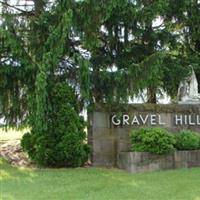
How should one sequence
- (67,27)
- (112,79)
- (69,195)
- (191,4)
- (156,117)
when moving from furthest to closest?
(191,4)
(156,117)
(112,79)
(67,27)
(69,195)

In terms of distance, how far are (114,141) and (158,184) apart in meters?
2.92

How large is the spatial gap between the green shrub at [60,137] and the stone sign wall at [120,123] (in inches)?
20.5

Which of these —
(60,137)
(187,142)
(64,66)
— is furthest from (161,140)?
(64,66)

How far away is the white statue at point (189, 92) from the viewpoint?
13180mm

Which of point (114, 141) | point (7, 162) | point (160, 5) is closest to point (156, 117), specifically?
point (114, 141)

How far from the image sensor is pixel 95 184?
Result: 905 cm

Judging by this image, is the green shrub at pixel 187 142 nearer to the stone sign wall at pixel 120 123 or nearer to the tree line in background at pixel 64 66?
the stone sign wall at pixel 120 123

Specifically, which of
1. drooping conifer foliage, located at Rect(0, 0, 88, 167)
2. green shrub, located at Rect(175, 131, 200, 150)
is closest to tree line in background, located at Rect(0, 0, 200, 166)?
drooping conifer foliage, located at Rect(0, 0, 88, 167)

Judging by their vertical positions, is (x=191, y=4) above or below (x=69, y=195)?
above

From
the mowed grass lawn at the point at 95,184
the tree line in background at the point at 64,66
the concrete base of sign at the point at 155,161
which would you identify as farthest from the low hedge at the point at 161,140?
the tree line in background at the point at 64,66

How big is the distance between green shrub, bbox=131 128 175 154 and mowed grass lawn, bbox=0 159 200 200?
0.64 metres

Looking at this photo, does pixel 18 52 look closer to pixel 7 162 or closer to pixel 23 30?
pixel 23 30

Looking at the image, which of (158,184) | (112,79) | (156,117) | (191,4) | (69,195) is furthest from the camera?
(191,4)

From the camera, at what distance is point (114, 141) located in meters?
12.0
